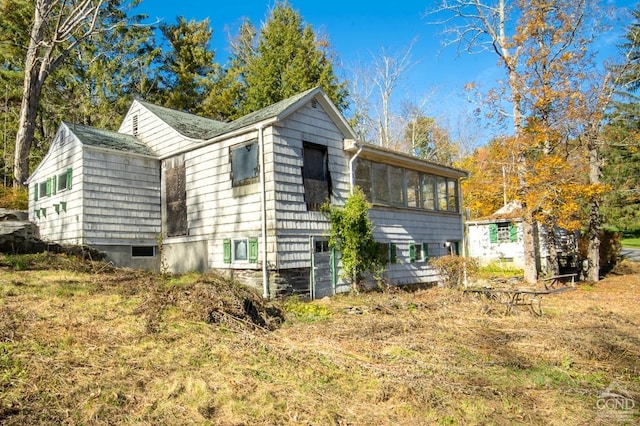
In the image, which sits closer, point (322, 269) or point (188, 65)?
point (322, 269)

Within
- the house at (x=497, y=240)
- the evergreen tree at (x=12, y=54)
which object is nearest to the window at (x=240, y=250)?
the house at (x=497, y=240)

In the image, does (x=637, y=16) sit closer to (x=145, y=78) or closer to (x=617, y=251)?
(x=617, y=251)

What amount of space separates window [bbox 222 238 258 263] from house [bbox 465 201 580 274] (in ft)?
60.9

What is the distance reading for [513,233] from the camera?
27375 mm

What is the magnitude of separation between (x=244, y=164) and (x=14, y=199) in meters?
14.5

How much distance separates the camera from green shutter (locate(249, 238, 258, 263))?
12367mm

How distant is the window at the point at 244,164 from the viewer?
1278 cm

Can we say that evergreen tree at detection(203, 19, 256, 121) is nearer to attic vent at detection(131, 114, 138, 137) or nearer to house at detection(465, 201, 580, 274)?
attic vent at detection(131, 114, 138, 137)

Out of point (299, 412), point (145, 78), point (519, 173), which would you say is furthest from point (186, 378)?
point (145, 78)

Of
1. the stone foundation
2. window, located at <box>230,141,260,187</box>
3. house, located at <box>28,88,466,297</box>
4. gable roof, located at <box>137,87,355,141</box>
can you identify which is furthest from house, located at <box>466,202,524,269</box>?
window, located at <box>230,141,260,187</box>

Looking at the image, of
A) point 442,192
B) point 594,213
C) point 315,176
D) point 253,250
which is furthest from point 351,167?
point 594,213

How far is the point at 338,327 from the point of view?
8945 mm

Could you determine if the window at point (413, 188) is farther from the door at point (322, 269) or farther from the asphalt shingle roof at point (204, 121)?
the asphalt shingle roof at point (204, 121)

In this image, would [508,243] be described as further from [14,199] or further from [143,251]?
[14,199]
